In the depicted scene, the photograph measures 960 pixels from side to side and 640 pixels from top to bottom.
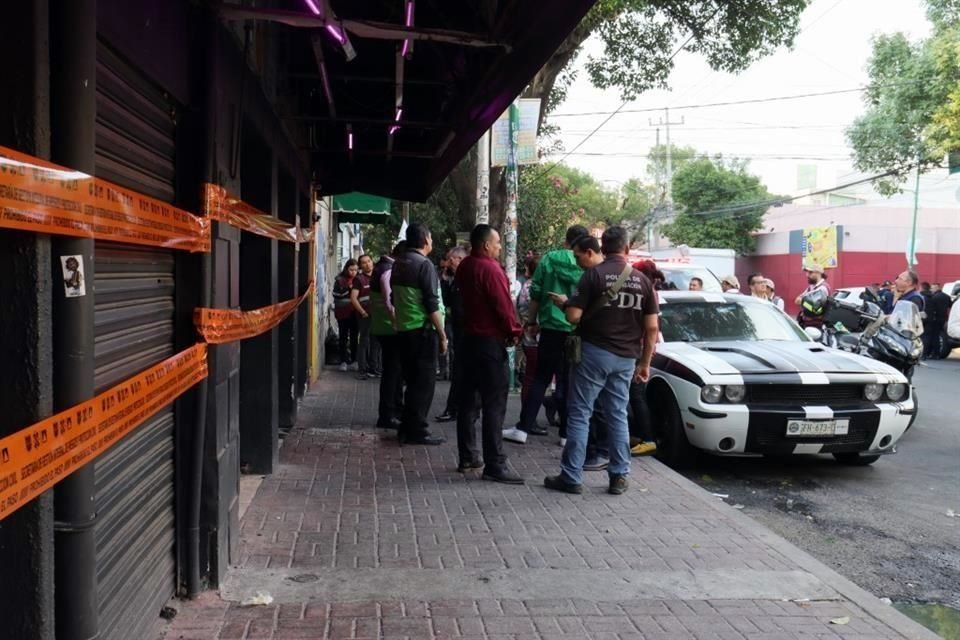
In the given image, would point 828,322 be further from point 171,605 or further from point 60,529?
point 60,529

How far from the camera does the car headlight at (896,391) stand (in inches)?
277

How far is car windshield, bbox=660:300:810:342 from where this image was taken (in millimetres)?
8109

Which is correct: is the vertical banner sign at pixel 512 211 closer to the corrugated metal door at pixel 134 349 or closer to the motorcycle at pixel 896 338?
the motorcycle at pixel 896 338

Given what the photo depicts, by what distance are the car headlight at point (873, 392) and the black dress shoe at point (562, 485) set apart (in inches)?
106

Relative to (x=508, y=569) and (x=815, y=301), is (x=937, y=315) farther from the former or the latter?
(x=508, y=569)

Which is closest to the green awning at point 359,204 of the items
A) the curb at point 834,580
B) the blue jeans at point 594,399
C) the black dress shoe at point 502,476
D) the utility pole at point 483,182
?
the utility pole at point 483,182

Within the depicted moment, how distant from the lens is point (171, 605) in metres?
3.71

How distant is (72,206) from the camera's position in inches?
86.7

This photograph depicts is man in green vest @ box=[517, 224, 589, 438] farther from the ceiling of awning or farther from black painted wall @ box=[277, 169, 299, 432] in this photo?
black painted wall @ box=[277, 169, 299, 432]

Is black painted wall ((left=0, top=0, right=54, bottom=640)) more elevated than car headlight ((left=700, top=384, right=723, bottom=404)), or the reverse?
black painted wall ((left=0, top=0, right=54, bottom=640))

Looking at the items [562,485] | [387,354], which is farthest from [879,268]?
[562,485]

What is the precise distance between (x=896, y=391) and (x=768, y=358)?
1067mm

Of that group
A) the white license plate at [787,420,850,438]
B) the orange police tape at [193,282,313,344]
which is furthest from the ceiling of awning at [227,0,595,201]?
the white license plate at [787,420,850,438]

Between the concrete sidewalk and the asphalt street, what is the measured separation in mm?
532
